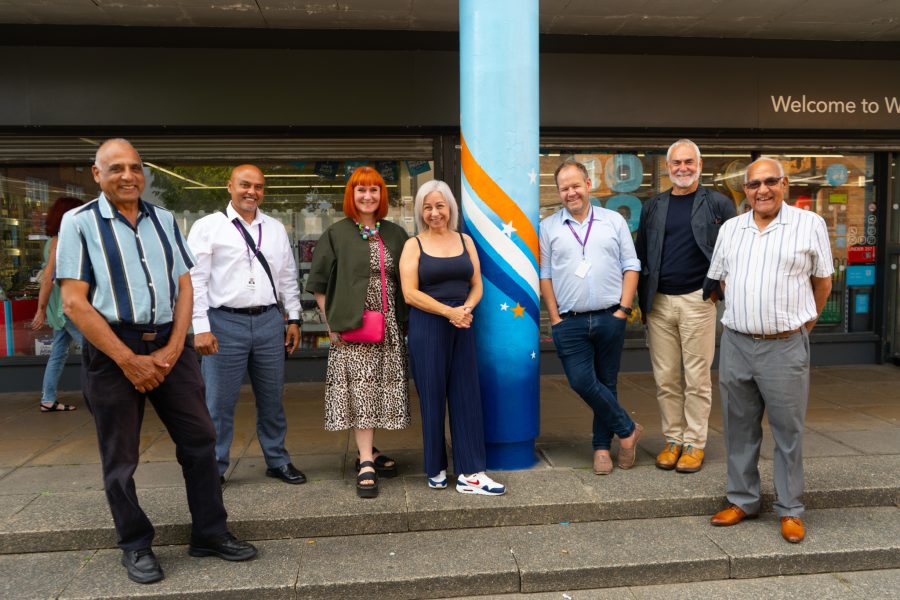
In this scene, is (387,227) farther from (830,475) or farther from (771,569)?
(830,475)

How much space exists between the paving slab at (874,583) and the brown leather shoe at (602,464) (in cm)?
128

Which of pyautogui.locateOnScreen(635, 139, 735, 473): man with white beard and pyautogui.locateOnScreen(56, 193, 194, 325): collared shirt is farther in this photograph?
pyautogui.locateOnScreen(635, 139, 735, 473): man with white beard

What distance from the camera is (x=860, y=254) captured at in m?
7.94

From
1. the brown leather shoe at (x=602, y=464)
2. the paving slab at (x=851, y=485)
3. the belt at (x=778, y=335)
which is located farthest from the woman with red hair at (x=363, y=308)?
the paving slab at (x=851, y=485)

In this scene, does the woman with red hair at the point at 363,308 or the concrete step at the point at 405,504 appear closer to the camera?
the concrete step at the point at 405,504

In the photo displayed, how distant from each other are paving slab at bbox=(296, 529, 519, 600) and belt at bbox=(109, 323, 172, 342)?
133 cm

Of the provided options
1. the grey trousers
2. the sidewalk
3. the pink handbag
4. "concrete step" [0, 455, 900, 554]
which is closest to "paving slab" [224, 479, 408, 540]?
"concrete step" [0, 455, 900, 554]

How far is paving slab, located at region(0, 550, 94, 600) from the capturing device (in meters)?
3.08

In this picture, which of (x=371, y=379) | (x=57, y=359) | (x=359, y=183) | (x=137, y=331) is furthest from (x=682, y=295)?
(x=57, y=359)

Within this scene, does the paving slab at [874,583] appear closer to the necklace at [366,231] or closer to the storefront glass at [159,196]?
the necklace at [366,231]

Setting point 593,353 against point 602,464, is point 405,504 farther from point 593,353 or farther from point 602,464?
point 593,353

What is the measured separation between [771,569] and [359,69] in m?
5.52

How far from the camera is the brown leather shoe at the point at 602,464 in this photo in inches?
162

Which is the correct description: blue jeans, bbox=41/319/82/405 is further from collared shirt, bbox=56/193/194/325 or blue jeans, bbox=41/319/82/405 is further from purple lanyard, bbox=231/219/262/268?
collared shirt, bbox=56/193/194/325
